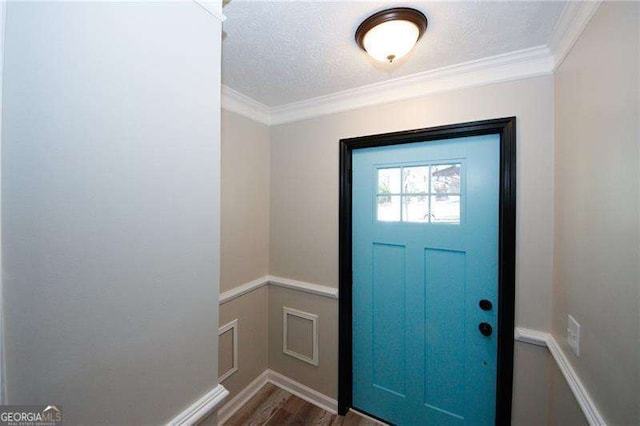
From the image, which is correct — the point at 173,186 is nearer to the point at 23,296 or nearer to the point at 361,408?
the point at 23,296

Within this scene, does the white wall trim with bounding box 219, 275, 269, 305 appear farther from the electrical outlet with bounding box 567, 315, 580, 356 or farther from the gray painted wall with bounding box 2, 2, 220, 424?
the electrical outlet with bounding box 567, 315, 580, 356

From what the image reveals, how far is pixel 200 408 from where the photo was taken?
33.3 inches

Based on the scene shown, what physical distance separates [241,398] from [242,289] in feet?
2.93

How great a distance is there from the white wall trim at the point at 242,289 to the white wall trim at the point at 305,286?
0.24 feet

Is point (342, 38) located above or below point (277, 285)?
above

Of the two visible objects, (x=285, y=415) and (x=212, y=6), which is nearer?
(x=212, y=6)

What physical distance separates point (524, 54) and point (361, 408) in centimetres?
259

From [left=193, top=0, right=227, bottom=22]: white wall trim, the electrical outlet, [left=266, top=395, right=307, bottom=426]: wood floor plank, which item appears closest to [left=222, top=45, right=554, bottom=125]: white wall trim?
[left=193, top=0, right=227, bottom=22]: white wall trim

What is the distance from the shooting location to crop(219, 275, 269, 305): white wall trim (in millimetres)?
1829

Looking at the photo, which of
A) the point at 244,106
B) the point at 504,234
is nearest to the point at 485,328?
the point at 504,234

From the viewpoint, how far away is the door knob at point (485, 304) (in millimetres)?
1477

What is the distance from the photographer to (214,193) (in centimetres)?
90

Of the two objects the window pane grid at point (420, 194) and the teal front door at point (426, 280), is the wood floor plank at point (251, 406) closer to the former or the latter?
the teal front door at point (426, 280)
